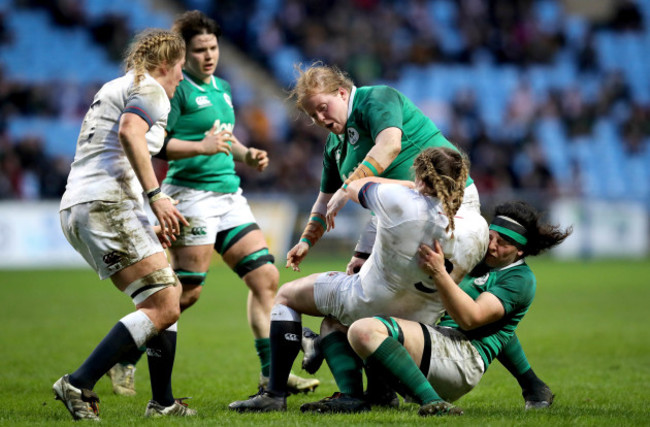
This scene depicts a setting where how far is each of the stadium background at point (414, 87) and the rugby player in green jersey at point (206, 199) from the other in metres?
11.4

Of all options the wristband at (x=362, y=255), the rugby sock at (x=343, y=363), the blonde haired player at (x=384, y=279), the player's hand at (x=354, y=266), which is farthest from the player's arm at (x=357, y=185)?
the wristband at (x=362, y=255)

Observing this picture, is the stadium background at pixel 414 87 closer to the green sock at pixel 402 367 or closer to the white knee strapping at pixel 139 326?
the white knee strapping at pixel 139 326

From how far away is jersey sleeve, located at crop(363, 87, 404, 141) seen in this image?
18.5 ft

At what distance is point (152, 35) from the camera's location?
5.29m

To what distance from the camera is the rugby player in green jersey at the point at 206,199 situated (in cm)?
666

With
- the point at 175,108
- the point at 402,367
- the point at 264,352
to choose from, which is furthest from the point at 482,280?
the point at 175,108

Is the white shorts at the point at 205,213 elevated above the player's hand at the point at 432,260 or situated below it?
above

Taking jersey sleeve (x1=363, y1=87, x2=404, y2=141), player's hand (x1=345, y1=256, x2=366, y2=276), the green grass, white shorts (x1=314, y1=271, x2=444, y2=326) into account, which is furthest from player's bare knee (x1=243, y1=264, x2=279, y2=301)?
jersey sleeve (x1=363, y1=87, x2=404, y2=141)

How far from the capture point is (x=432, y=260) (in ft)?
15.6

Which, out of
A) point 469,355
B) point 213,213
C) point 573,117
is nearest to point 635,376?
point 469,355

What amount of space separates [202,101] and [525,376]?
3.20 meters

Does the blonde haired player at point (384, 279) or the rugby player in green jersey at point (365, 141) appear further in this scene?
the rugby player in green jersey at point (365, 141)

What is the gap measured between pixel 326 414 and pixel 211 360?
3.16 meters

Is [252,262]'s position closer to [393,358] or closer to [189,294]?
[189,294]
